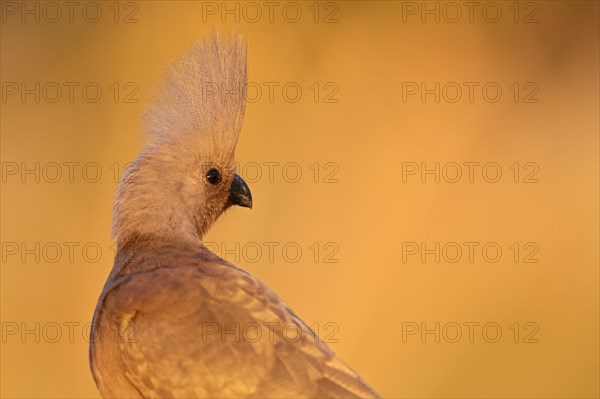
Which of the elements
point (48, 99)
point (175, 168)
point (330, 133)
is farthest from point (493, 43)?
point (175, 168)

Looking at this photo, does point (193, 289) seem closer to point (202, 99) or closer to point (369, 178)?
point (202, 99)

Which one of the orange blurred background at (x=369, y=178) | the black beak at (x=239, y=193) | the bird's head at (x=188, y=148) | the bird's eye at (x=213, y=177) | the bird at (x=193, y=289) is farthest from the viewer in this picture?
the orange blurred background at (x=369, y=178)

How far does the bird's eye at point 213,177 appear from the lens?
4.38 m

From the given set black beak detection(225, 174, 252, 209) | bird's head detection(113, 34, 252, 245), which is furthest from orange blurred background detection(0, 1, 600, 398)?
bird's head detection(113, 34, 252, 245)

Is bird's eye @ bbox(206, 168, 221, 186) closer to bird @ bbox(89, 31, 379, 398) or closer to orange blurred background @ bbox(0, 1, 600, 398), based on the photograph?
bird @ bbox(89, 31, 379, 398)

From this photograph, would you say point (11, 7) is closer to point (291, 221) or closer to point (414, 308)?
point (291, 221)

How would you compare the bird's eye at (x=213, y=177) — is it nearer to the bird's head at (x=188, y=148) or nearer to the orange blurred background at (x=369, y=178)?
the bird's head at (x=188, y=148)

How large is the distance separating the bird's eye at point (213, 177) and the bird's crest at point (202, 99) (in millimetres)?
99

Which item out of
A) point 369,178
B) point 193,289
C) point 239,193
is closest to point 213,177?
point 239,193

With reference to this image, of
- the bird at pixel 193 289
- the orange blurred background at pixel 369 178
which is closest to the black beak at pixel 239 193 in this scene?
the bird at pixel 193 289

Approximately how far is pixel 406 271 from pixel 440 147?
3.61 ft

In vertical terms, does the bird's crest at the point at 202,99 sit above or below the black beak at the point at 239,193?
above

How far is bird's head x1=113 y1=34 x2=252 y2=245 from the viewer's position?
4176 mm

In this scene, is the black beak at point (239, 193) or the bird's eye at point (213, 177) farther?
the black beak at point (239, 193)
